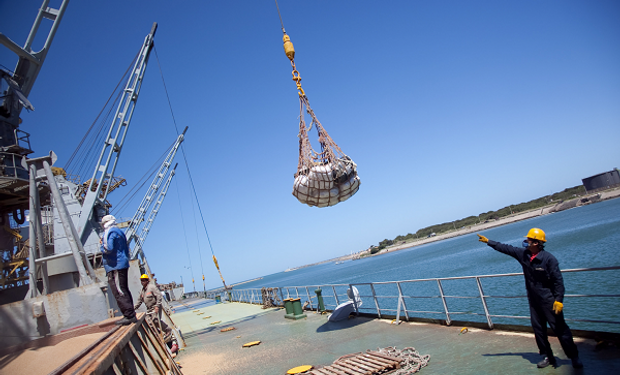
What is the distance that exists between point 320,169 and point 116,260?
19.2 feet

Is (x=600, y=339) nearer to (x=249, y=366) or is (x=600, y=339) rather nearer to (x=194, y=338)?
(x=249, y=366)

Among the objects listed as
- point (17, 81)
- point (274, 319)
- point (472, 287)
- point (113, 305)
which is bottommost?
point (472, 287)

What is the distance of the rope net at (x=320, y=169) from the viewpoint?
1041 centimetres

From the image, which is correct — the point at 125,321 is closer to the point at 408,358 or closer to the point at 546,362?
the point at 408,358

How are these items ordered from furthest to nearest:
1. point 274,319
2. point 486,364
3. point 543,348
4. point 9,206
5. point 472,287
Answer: point 472,287 < point 9,206 < point 274,319 < point 486,364 < point 543,348

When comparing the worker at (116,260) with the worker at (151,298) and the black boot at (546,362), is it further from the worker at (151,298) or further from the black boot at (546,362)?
the black boot at (546,362)

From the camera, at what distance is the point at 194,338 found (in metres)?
15.9

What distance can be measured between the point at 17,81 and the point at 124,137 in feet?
31.3

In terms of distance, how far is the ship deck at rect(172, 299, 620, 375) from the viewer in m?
5.95

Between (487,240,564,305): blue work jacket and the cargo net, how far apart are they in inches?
222

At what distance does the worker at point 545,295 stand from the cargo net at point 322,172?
556 cm

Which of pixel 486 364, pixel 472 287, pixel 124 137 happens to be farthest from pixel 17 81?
pixel 472 287

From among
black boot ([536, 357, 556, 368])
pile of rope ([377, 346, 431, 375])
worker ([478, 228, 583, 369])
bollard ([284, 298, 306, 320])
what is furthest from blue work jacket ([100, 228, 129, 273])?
bollard ([284, 298, 306, 320])

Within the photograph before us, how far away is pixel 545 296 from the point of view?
5.50 meters
